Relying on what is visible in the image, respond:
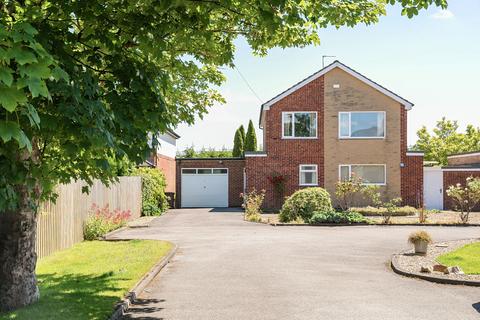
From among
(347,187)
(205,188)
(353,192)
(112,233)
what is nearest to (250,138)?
(205,188)

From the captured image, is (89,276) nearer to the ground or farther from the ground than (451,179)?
nearer to the ground

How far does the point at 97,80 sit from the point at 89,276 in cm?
531

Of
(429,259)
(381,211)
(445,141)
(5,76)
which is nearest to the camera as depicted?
(5,76)

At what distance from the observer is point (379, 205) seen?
29.0 m

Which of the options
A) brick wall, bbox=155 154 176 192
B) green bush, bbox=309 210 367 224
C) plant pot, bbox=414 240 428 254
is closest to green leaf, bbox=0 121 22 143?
plant pot, bbox=414 240 428 254

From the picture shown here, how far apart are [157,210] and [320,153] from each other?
375 inches

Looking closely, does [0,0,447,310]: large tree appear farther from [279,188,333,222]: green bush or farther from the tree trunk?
[279,188,333,222]: green bush

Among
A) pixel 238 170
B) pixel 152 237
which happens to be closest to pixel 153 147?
pixel 152 237

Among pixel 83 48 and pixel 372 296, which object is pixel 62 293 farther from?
pixel 372 296

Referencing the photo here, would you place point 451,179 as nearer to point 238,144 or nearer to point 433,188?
point 433,188

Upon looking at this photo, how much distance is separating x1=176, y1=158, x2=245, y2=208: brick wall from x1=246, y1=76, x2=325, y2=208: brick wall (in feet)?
18.6

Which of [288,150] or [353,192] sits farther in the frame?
[288,150]

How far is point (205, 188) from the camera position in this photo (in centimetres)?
3675

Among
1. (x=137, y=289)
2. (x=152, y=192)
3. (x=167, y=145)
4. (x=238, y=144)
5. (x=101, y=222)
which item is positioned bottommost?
(x=137, y=289)
